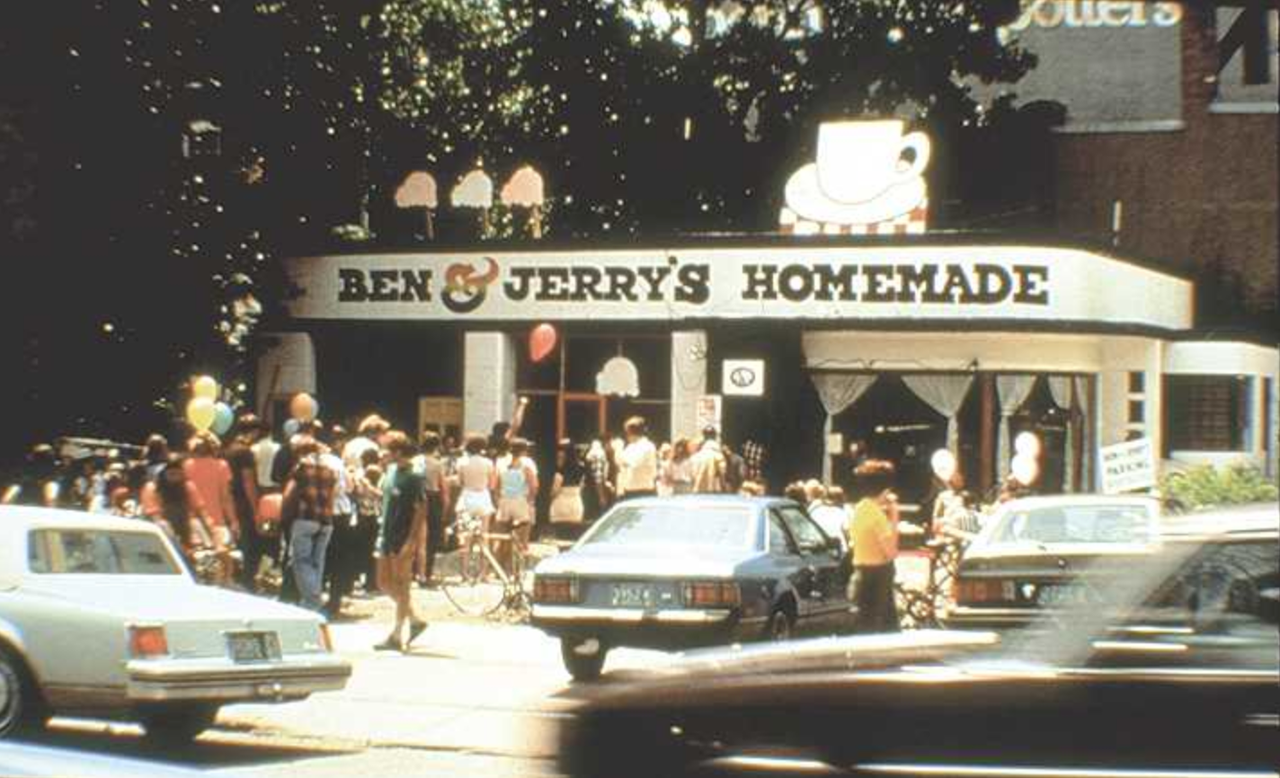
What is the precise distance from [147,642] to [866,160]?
72.4 ft

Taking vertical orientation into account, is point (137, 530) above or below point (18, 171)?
below

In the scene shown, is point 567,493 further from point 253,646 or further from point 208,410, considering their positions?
point 253,646

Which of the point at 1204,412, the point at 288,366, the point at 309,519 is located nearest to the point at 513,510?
the point at 309,519

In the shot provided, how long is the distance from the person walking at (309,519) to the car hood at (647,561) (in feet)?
9.81

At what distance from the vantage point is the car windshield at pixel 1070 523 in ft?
48.1

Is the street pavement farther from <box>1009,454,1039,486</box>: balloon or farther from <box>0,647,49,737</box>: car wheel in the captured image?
<box>1009,454,1039,486</box>: balloon

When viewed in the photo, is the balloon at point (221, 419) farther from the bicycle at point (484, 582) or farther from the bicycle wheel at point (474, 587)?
the bicycle wheel at point (474, 587)

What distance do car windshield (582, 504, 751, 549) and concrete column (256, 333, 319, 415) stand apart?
56.6 feet

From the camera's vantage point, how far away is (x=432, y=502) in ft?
74.5

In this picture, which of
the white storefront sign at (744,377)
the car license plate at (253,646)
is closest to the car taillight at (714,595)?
the car license plate at (253,646)

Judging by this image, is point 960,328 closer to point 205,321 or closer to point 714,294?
point 714,294

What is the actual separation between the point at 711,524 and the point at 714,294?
1449 cm

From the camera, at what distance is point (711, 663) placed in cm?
710

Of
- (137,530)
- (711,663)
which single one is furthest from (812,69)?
(711,663)
